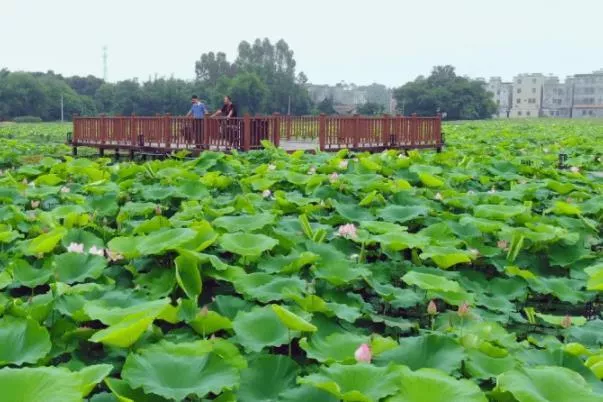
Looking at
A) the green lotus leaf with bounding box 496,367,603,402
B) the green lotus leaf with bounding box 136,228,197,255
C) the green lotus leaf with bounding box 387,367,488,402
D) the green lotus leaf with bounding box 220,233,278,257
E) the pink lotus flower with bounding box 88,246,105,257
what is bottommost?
the green lotus leaf with bounding box 496,367,603,402

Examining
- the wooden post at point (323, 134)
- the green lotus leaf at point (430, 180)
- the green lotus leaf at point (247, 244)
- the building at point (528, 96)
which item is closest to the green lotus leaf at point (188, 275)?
the green lotus leaf at point (247, 244)

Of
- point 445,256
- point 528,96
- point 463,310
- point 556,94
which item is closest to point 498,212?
point 445,256

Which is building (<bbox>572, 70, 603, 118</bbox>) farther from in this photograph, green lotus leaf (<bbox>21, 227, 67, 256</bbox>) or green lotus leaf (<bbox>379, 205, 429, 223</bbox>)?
green lotus leaf (<bbox>21, 227, 67, 256</bbox>)

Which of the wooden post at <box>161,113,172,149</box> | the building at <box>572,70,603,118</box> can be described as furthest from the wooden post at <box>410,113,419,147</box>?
the building at <box>572,70,603,118</box>

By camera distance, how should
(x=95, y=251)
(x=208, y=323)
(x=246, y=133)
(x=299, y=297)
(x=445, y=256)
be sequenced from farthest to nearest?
(x=246, y=133) < (x=445, y=256) < (x=95, y=251) < (x=299, y=297) < (x=208, y=323)

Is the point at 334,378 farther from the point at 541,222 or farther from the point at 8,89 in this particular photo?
the point at 8,89

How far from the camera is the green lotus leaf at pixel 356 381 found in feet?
4.29

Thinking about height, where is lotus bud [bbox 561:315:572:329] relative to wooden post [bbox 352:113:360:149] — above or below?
below

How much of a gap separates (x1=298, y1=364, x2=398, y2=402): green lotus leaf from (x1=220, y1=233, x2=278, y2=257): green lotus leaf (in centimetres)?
88

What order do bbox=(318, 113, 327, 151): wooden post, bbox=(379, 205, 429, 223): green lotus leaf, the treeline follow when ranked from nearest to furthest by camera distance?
1. bbox=(379, 205, 429, 223): green lotus leaf
2. bbox=(318, 113, 327, 151): wooden post
3. the treeline

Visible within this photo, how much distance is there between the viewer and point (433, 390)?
51.4 inches

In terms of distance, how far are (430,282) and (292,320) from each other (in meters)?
0.68

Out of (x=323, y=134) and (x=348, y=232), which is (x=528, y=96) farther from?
(x=348, y=232)

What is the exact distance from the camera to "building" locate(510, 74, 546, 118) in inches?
3925
